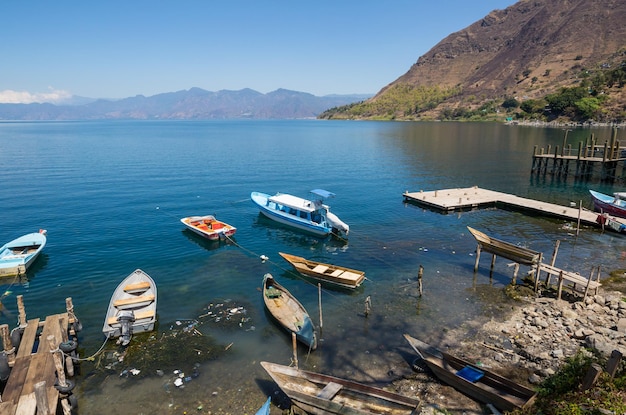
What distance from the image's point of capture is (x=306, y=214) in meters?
43.3

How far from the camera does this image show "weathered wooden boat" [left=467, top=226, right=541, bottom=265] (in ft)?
93.5

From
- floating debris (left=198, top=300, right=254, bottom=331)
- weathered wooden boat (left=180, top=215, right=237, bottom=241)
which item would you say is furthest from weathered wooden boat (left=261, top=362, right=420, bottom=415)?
weathered wooden boat (left=180, top=215, right=237, bottom=241)

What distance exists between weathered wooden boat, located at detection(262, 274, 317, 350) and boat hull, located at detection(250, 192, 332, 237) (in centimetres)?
1471

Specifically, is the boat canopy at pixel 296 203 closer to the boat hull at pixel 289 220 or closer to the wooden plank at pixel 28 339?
the boat hull at pixel 289 220

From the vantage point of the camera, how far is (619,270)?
32.0m

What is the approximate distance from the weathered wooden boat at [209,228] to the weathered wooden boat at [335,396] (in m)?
23.4

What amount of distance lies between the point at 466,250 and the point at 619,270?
12.4 m

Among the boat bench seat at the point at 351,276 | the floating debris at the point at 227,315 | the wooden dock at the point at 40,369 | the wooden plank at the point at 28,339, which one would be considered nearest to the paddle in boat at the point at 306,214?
the boat bench seat at the point at 351,276

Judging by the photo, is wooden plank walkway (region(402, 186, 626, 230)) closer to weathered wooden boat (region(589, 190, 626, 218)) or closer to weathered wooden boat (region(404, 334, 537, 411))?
weathered wooden boat (region(589, 190, 626, 218))

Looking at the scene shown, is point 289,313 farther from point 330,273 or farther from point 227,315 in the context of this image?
point 330,273

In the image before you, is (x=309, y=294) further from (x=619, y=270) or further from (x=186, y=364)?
(x=619, y=270)

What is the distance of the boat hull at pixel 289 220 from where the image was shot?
42031 millimetres

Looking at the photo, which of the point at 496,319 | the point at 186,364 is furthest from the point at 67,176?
the point at 496,319

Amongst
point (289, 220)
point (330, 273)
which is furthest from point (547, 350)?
point (289, 220)
